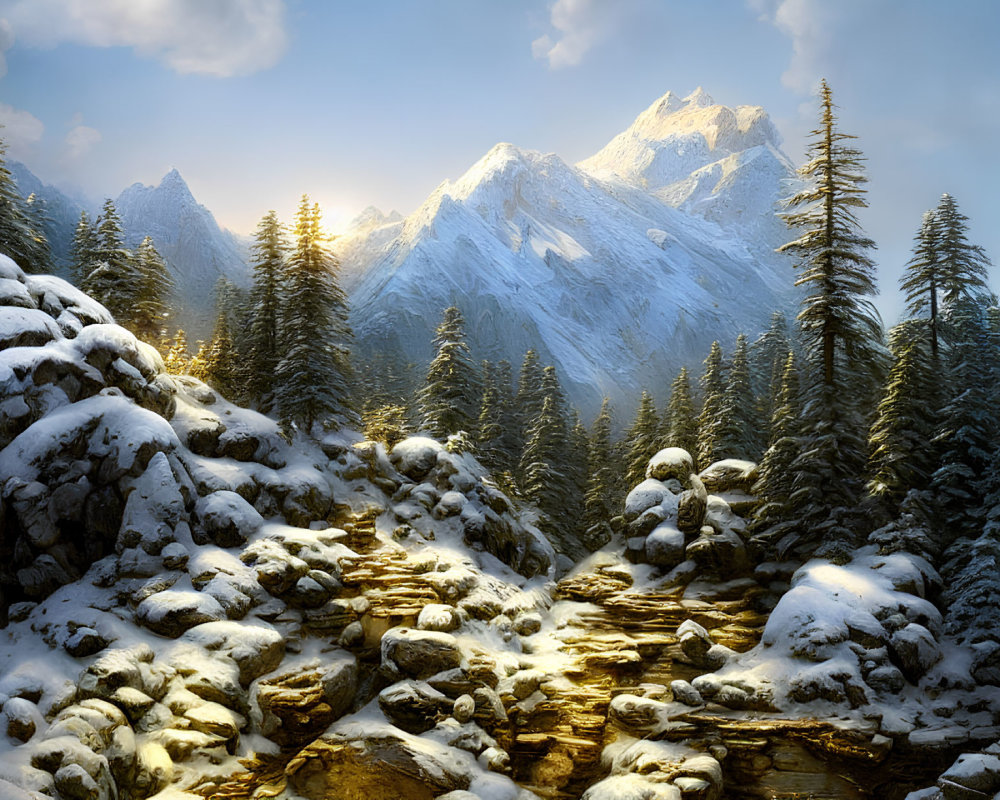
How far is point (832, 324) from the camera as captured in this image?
25.4 meters

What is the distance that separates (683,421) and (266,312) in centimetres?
2576

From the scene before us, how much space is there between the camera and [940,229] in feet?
105

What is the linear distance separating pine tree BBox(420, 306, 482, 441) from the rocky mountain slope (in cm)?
1113

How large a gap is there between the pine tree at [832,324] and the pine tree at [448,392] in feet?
58.4

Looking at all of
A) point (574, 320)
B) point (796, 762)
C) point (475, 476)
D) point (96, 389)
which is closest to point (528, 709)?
point (796, 762)

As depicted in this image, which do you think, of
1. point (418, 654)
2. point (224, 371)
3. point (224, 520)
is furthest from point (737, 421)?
point (224, 371)

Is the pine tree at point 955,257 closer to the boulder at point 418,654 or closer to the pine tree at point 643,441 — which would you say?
the pine tree at point 643,441

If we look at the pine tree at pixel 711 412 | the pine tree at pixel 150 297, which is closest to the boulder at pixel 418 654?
the pine tree at pixel 711 412

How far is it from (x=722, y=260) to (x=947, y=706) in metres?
162

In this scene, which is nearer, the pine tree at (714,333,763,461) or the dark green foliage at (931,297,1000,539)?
the dark green foliage at (931,297,1000,539)

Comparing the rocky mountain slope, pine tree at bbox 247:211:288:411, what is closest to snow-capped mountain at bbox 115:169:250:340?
pine tree at bbox 247:211:288:411

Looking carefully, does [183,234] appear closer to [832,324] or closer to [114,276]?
[114,276]

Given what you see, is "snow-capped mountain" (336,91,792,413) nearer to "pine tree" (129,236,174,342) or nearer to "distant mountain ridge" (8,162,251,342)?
"distant mountain ridge" (8,162,251,342)

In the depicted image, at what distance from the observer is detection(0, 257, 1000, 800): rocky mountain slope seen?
13336mm
